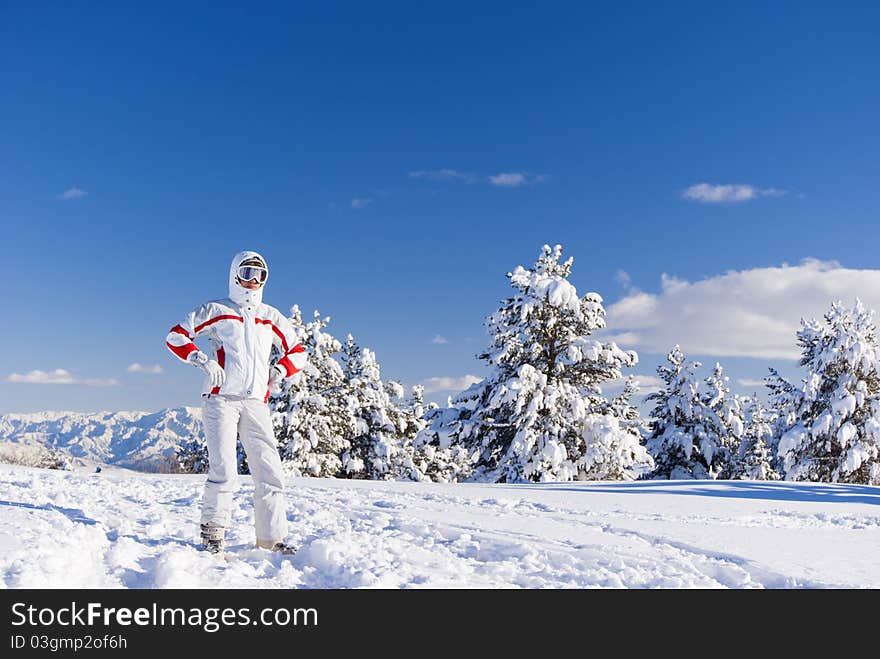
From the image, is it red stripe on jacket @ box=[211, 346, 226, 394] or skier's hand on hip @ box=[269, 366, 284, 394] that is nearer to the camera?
red stripe on jacket @ box=[211, 346, 226, 394]

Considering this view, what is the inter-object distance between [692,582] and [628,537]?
5.66 ft

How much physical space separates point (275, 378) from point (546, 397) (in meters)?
15.0

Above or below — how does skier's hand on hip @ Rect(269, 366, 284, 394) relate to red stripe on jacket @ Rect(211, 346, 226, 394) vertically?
below

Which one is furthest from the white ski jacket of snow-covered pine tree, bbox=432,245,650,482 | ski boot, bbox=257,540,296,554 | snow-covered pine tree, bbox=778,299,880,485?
snow-covered pine tree, bbox=778,299,880,485

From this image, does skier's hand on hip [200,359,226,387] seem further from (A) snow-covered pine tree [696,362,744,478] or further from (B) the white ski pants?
(A) snow-covered pine tree [696,362,744,478]

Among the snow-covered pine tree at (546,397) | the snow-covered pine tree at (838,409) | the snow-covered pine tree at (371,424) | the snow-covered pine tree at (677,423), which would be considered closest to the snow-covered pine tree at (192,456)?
the snow-covered pine tree at (371,424)

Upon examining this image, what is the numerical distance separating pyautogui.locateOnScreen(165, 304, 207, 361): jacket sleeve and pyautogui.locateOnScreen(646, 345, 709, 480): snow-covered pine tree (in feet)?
82.6

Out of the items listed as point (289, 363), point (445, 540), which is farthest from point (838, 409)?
point (289, 363)

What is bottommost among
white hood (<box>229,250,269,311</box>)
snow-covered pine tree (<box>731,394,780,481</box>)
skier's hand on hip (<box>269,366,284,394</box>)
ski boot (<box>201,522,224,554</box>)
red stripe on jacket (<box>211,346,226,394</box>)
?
snow-covered pine tree (<box>731,394,780,481</box>)

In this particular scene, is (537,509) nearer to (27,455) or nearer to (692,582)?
(692,582)

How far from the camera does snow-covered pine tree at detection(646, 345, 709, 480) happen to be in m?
28.4

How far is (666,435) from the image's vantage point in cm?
2858
